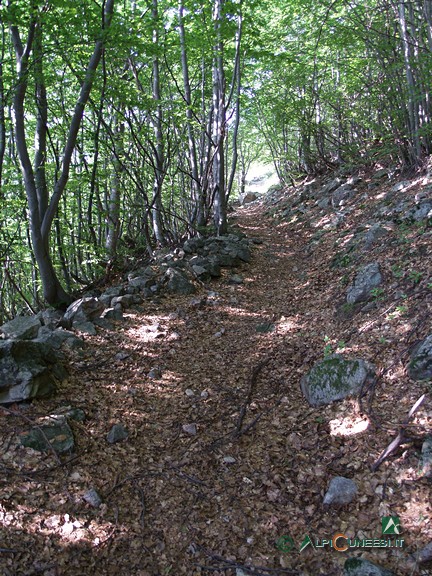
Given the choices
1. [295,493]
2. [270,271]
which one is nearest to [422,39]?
[270,271]

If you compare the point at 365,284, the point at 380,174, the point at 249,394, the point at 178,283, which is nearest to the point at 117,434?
the point at 249,394

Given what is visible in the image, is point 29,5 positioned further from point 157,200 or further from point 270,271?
point 270,271

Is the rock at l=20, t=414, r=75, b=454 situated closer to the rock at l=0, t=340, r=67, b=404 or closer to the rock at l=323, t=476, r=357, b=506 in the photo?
the rock at l=0, t=340, r=67, b=404

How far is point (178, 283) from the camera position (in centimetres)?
710

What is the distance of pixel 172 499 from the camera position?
9.78 ft

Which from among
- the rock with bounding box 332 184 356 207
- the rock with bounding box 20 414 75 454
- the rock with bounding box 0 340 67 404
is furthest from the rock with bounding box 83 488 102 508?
the rock with bounding box 332 184 356 207

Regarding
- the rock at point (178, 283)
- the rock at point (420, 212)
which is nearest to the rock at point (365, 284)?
the rock at point (420, 212)

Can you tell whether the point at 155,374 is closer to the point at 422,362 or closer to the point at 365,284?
the point at 422,362

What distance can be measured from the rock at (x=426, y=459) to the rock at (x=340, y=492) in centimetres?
48

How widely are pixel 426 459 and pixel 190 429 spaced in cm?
199

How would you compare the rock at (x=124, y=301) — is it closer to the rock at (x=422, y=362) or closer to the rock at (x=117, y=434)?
the rock at (x=117, y=434)

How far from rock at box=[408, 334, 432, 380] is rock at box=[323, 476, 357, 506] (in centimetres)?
Result: 116

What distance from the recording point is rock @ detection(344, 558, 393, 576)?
2176mm

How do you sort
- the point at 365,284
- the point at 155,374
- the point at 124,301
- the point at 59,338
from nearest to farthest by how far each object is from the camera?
the point at 155,374 < the point at 59,338 < the point at 365,284 < the point at 124,301
